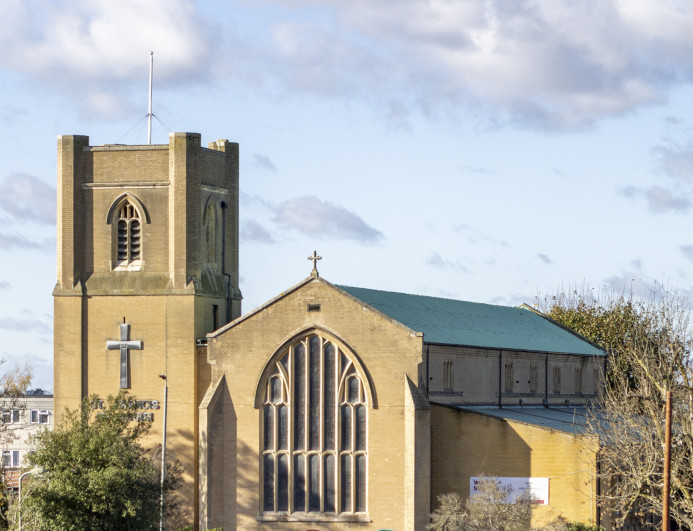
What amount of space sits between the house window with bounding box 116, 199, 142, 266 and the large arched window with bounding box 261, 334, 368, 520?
28.0 feet

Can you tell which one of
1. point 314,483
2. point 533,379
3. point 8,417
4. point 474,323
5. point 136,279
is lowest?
point 314,483

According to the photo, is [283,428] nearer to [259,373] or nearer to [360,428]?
[259,373]

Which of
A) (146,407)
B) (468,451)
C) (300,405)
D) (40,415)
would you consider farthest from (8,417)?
(468,451)

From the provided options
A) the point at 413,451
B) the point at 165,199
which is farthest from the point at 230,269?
the point at 413,451

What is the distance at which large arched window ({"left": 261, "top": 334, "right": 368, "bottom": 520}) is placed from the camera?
189 ft

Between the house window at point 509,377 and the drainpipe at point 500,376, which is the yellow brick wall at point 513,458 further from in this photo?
the house window at point 509,377

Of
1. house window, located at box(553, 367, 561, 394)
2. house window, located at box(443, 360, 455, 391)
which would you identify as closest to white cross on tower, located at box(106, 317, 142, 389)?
house window, located at box(443, 360, 455, 391)

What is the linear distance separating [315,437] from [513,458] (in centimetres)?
812

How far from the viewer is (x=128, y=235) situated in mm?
61781

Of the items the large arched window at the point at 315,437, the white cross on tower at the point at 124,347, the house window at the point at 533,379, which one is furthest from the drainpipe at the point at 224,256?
the house window at the point at 533,379

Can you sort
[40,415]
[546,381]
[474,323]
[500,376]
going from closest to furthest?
[500,376] → [474,323] → [546,381] → [40,415]

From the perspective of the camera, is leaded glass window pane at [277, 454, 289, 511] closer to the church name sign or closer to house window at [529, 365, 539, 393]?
the church name sign

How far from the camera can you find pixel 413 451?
5653 cm

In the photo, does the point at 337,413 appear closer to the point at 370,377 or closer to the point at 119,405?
the point at 370,377
